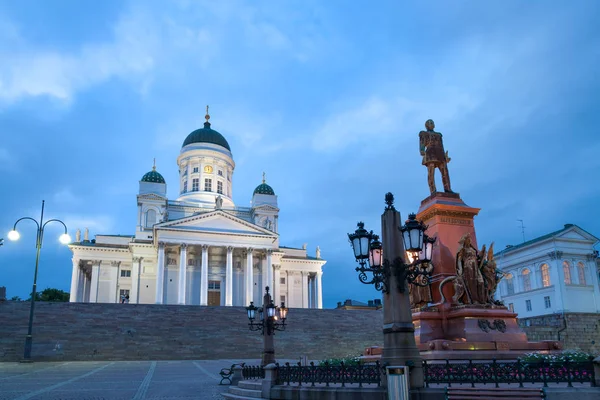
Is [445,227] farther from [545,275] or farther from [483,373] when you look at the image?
[545,275]

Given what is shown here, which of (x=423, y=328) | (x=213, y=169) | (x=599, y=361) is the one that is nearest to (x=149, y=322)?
(x=423, y=328)

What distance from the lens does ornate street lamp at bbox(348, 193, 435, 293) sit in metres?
9.21

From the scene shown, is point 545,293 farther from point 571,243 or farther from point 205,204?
point 205,204

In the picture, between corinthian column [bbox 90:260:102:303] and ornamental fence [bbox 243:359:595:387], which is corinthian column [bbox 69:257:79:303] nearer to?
corinthian column [bbox 90:260:102:303]

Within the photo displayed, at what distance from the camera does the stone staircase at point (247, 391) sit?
13.5 meters

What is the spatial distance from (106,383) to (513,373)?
16.9 metres

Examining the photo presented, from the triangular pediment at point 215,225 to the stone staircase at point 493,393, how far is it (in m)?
54.6

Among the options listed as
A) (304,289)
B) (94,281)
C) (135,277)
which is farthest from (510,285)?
(94,281)

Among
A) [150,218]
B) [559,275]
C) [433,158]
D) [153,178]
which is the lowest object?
[433,158]

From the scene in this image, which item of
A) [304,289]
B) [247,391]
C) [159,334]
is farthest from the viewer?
[304,289]

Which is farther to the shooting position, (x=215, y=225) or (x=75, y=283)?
(x=75, y=283)

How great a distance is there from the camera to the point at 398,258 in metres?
9.47

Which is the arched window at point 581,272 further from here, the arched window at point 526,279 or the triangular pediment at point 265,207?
the triangular pediment at point 265,207

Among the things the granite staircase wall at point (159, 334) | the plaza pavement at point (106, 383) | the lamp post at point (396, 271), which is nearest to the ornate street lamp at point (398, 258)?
the lamp post at point (396, 271)
